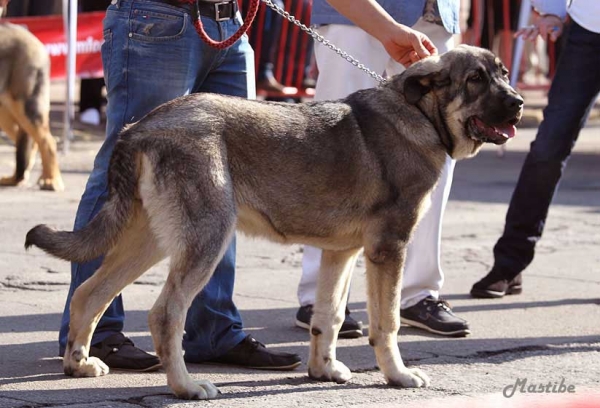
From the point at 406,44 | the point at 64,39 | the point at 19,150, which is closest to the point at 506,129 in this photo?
the point at 406,44

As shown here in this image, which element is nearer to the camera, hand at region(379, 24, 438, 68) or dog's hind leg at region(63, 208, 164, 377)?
dog's hind leg at region(63, 208, 164, 377)

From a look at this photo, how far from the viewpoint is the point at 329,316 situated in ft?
16.1

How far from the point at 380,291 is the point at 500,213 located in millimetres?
4886

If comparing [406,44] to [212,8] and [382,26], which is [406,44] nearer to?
[382,26]

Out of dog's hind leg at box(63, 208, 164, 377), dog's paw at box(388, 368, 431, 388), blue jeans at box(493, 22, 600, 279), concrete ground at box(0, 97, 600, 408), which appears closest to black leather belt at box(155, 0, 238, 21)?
dog's hind leg at box(63, 208, 164, 377)

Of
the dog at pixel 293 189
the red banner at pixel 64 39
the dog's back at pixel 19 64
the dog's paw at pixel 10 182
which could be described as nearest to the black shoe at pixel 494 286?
the dog at pixel 293 189

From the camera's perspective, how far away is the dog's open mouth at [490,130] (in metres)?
4.75

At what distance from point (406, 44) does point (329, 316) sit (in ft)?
3.87

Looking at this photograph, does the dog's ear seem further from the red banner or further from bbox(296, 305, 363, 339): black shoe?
the red banner

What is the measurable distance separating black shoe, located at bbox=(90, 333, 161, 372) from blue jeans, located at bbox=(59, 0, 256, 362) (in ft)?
0.14

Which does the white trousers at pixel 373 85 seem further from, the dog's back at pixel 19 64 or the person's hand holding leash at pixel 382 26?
the dog's back at pixel 19 64

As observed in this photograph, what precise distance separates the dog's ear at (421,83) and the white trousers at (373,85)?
911 millimetres

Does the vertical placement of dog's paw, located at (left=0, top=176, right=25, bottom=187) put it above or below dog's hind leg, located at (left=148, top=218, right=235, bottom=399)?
below

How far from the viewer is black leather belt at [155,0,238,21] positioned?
4.87m
